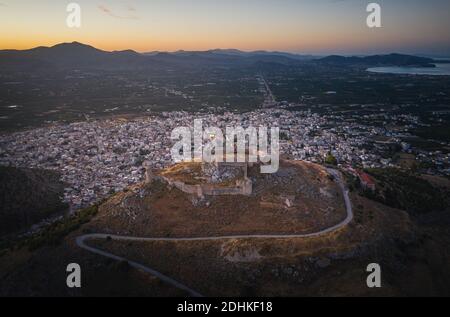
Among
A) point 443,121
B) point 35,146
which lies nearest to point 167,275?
point 35,146

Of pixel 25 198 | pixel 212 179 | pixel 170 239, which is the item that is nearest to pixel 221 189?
pixel 212 179

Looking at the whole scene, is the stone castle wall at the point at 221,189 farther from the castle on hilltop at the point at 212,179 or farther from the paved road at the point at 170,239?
the paved road at the point at 170,239

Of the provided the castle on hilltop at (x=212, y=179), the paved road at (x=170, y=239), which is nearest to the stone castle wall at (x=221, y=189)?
the castle on hilltop at (x=212, y=179)

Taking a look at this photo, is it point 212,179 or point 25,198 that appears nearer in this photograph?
point 212,179

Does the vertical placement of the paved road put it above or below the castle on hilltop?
below

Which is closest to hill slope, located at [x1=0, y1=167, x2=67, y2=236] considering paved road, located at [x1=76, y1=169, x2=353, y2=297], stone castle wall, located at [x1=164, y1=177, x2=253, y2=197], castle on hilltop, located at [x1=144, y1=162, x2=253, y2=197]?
paved road, located at [x1=76, y1=169, x2=353, y2=297]

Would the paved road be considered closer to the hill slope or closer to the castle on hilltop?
the castle on hilltop

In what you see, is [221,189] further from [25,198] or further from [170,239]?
[25,198]

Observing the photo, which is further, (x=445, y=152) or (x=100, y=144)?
(x=100, y=144)

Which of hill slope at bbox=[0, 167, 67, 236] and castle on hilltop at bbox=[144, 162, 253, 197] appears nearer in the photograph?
castle on hilltop at bbox=[144, 162, 253, 197]
